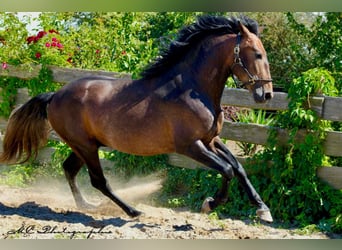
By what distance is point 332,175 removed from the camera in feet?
20.1

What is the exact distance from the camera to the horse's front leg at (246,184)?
5.52 metres

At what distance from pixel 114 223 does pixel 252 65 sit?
7.06 ft

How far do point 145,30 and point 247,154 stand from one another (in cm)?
361

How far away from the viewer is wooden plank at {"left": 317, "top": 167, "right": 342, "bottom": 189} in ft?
20.0

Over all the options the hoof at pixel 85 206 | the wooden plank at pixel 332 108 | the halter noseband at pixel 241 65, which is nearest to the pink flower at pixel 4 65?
the hoof at pixel 85 206

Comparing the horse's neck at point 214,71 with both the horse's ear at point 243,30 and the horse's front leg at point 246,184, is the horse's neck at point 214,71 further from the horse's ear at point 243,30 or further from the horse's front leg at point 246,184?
the horse's front leg at point 246,184

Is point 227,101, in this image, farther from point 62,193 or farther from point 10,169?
point 10,169

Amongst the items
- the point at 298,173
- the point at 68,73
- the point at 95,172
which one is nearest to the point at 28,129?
the point at 95,172

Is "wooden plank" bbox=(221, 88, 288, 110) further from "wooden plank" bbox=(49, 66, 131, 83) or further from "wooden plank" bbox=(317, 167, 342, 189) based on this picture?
"wooden plank" bbox=(49, 66, 131, 83)

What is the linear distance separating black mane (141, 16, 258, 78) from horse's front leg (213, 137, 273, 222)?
3.14ft

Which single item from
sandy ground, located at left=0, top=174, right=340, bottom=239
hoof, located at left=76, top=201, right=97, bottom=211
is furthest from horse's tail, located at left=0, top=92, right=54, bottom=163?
hoof, located at left=76, top=201, right=97, bottom=211

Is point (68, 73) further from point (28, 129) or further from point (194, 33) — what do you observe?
point (194, 33)

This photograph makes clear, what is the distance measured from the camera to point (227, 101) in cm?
684
